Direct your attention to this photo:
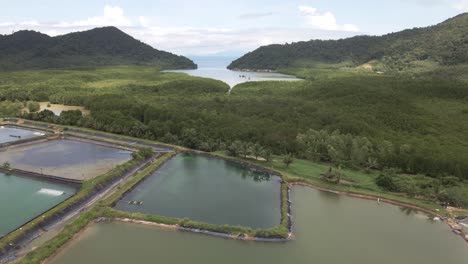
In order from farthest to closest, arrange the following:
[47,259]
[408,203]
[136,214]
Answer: [408,203] < [136,214] < [47,259]

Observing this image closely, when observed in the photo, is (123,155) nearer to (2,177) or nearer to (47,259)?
(2,177)

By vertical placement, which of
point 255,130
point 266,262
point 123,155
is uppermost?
point 255,130

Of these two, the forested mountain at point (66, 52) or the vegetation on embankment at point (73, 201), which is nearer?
the vegetation on embankment at point (73, 201)

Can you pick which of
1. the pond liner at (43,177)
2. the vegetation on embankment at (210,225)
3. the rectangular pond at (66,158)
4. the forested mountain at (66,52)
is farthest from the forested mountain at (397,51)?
the pond liner at (43,177)

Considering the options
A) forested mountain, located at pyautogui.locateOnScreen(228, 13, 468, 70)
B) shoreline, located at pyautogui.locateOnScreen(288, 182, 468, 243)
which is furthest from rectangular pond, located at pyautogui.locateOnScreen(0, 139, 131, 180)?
forested mountain, located at pyautogui.locateOnScreen(228, 13, 468, 70)

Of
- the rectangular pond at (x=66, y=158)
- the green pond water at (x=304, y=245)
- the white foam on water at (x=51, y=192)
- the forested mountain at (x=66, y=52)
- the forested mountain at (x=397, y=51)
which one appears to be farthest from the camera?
the forested mountain at (x=66, y=52)

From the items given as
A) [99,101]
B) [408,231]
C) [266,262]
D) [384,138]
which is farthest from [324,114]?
[99,101]

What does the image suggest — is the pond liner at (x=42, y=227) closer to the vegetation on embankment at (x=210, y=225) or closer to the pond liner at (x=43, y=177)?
the vegetation on embankment at (x=210, y=225)

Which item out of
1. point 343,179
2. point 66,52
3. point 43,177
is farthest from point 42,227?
point 66,52
